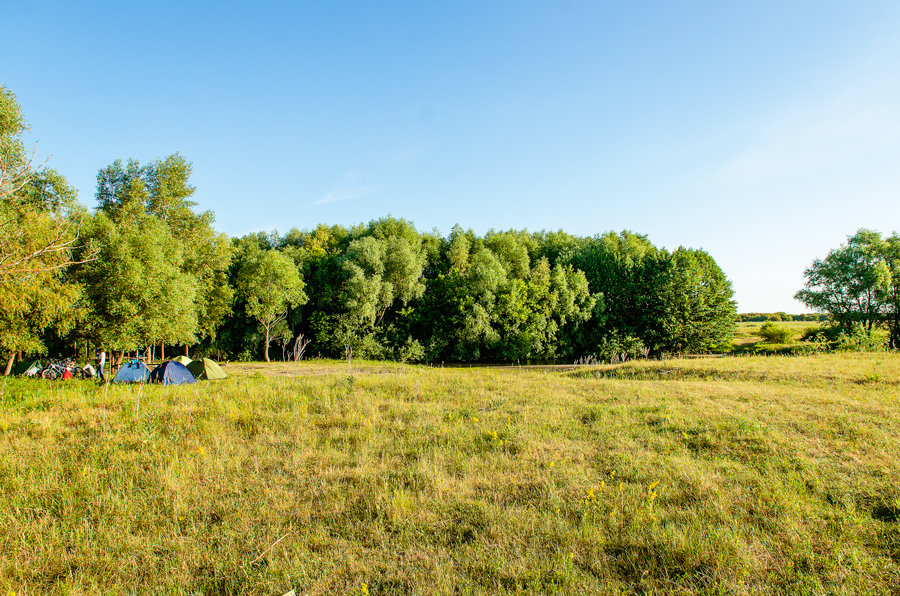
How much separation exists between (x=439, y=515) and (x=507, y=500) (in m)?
1.00

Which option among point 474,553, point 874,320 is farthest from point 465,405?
point 874,320

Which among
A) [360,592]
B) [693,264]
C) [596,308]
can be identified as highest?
[693,264]

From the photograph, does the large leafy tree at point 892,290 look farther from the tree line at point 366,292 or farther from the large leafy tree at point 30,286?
the large leafy tree at point 30,286

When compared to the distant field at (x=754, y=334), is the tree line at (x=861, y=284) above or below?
above

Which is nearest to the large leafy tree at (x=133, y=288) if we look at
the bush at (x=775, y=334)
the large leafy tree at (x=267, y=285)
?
the large leafy tree at (x=267, y=285)

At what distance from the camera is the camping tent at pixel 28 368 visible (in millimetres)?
21375

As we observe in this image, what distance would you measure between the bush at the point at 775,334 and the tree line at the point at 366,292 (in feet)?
33.5

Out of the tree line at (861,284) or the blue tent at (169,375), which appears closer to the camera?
the blue tent at (169,375)

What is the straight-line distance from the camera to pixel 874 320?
4094 centimetres

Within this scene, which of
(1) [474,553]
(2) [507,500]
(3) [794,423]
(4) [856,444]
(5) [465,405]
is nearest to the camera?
(1) [474,553]

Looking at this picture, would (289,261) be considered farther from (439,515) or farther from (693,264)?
(693,264)

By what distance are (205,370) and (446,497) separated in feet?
67.2

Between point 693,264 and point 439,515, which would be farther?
point 693,264

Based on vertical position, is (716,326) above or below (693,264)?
below
